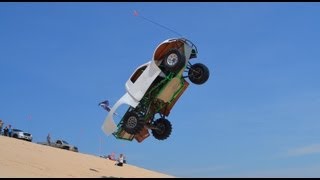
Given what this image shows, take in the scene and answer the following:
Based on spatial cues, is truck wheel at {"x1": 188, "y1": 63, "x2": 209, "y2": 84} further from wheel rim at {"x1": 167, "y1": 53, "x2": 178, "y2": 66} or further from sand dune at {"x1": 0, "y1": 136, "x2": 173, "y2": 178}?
sand dune at {"x1": 0, "y1": 136, "x2": 173, "y2": 178}

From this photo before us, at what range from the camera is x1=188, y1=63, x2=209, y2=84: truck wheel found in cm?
2016

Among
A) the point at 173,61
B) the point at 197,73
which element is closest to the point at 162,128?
the point at 197,73

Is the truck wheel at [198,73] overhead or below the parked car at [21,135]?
below

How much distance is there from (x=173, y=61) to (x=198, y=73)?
5.16 ft

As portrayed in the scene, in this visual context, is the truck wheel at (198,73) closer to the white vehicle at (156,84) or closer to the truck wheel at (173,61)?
the white vehicle at (156,84)

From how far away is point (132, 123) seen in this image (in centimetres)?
1995

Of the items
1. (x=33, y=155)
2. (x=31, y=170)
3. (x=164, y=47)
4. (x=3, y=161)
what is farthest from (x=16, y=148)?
(x=164, y=47)

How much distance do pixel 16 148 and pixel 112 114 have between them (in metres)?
8.07

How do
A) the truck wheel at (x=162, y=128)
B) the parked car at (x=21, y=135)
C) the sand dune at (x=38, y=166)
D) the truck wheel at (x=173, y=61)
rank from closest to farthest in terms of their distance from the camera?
the sand dune at (x=38, y=166)
the truck wheel at (x=173, y=61)
the truck wheel at (x=162, y=128)
the parked car at (x=21, y=135)

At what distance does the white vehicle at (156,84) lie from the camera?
19.3m

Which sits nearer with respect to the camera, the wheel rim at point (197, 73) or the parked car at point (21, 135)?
the wheel rim at point (197, 73)

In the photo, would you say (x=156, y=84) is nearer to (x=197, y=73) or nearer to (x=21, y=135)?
(x=197, y=73)

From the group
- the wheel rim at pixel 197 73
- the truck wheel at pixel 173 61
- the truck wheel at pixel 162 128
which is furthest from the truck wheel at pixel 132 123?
the wheel rim at pixel 197 73

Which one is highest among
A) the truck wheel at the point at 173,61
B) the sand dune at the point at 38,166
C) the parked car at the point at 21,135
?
the parked car at the point at 21,135
